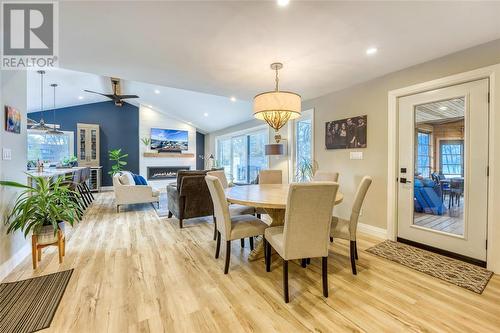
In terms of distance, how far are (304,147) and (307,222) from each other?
316 centimetres

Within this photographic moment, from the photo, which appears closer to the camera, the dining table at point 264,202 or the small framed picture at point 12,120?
the dining table at point 264,202

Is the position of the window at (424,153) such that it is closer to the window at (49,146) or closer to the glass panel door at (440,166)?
the glass panel door at (440,166)

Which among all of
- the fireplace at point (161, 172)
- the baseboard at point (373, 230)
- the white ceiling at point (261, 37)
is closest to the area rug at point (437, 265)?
the baseboard at point (373, 230)

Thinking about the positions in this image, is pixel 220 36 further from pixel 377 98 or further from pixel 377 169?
pixel 377 169

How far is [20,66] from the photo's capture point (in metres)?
2.32

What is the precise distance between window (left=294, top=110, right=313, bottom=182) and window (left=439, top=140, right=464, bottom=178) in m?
2.00

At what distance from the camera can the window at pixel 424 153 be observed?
268 centimetres

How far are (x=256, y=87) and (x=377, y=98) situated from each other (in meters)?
1.84

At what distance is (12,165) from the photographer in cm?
225

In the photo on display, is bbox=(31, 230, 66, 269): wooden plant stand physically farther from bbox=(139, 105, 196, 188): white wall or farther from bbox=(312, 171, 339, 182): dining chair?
bbox=(139, 105, 196, 188): white wall

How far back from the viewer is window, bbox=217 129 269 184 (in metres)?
6.84

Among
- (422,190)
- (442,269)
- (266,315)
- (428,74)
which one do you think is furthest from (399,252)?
(428,74)

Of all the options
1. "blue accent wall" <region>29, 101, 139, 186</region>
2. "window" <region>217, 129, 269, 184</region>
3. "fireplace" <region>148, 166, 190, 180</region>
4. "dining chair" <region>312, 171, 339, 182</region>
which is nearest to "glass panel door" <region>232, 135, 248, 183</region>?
"window" <region>217, 129, 269, 184</region>

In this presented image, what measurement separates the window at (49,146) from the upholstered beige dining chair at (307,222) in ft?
27.9
